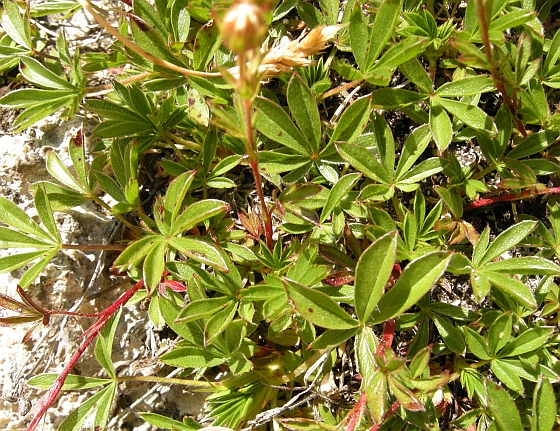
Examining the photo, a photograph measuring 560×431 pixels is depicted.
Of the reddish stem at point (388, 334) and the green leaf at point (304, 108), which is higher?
the green leaf at point (304, 108)

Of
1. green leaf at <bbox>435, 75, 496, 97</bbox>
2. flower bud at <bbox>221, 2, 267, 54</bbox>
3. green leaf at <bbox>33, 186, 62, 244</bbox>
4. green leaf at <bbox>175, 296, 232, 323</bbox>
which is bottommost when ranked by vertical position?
green leaf at <bbox>175, 296, 232, 323</bbox>

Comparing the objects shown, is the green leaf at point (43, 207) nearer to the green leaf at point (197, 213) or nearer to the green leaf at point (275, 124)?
the green leaf at point (197, 213)

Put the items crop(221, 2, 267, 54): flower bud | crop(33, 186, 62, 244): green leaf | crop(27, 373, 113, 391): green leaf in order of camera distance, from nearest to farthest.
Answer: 1. crop(221, 2, 267, 54): flower bud
2. crop(33, 186, 62, 244): green leaf
3. crop(27, 373, 113, 391): green leaf

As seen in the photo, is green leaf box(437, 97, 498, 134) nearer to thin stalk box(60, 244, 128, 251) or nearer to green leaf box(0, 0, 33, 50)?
thin stalk box(60, 244, 128, 251)

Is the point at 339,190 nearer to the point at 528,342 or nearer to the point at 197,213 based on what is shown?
the point at 197,213

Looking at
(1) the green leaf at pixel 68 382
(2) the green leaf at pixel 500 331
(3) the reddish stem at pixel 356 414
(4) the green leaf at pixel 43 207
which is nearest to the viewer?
(3) the reddish stem at pixel 356 414

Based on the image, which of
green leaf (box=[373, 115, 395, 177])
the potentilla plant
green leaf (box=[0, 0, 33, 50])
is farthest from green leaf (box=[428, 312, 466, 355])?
green leaf (box=[0, 0, 33, 50])

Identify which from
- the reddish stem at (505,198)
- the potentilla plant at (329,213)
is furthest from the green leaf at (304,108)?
the reddish stem at (505,198)

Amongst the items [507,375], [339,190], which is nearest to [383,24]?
[339,190]

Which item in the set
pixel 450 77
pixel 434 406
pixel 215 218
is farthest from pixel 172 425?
pixel 450 77
